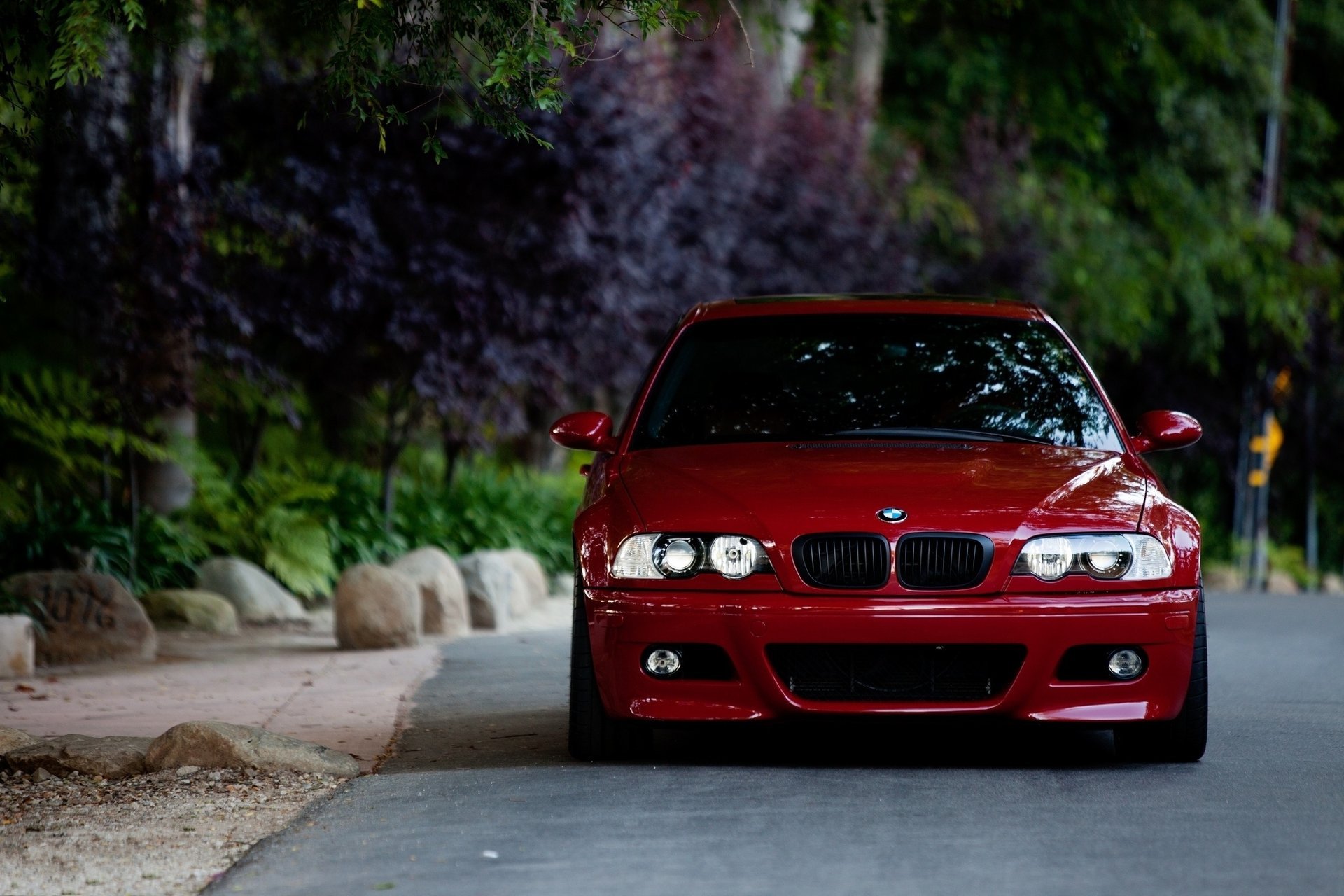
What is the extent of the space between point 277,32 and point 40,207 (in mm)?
2168

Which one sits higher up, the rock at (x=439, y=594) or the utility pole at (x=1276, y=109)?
the utility pole at (x=1276, y=109)

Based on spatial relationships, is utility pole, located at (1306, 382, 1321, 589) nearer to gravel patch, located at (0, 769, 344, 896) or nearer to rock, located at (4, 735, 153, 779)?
rock, located at (4, 735, 153, 779)

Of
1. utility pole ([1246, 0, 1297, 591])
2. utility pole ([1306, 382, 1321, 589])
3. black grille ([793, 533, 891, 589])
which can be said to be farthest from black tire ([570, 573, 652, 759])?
utility pole ([1306, 382, 1321, 589])

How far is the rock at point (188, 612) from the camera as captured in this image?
12.0 m

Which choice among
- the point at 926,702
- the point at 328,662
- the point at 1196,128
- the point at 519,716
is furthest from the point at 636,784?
the point at 1196,128

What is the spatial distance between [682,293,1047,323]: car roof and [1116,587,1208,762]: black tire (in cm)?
167

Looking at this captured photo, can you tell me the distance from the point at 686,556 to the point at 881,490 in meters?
0.66

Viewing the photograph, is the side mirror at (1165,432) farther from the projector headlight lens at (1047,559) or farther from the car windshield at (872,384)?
the projector headlight lens at (1047,559)

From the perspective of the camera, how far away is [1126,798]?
18.4 feet

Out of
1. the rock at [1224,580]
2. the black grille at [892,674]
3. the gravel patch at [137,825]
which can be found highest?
the black grille at [892,674]

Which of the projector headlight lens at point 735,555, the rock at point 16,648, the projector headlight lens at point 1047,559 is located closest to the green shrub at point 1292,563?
the rock at point 16,648

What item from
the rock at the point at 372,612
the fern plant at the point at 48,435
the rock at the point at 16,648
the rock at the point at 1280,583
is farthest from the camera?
the rock at the point at 1280,583

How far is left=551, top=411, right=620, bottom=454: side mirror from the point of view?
691 cm

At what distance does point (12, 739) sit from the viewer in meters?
6.71
